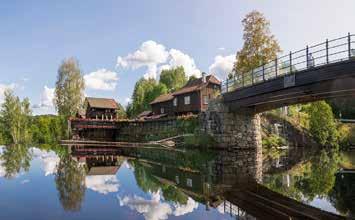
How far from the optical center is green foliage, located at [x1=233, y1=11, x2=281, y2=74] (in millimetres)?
37500

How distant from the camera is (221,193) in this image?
10.7m

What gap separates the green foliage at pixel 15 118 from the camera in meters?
58.2

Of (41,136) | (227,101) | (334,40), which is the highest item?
(334,40)

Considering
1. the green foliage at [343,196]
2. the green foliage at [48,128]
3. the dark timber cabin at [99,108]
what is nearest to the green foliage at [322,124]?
the green foliage at [343,196]

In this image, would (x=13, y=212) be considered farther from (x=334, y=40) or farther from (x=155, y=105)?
(x=155, y=105)

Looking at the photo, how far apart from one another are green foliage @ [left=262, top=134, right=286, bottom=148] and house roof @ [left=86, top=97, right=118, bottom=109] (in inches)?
1400

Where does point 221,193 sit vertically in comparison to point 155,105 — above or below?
below

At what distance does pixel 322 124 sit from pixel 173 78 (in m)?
53.3

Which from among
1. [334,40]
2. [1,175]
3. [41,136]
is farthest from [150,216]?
[41,136]

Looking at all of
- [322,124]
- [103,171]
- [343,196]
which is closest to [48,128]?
[103,171]

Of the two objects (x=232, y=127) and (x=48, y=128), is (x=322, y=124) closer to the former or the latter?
(x=232, y=127)

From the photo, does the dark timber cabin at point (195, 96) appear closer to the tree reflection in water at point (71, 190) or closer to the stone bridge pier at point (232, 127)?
the stone bridge pier at point (232, 127)

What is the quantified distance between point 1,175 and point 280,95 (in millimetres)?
19764

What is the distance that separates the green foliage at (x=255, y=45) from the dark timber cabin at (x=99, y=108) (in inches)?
1226
